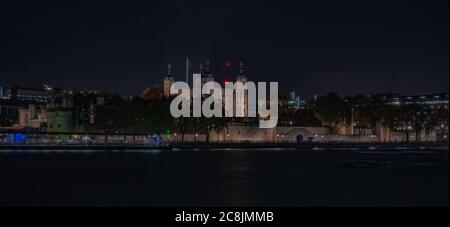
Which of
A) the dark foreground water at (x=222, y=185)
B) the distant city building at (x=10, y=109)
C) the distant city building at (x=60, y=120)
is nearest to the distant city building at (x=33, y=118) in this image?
the distant city building at (x=60, y=120)

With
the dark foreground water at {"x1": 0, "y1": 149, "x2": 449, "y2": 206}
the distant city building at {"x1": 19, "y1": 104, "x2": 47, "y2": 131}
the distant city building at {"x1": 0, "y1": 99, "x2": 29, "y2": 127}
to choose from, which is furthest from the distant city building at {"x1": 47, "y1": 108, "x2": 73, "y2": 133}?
the dark foreground water at {"x1": 0, "y1": 149, "x2": 449, "y2": 206}

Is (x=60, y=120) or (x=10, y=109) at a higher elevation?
(x=10, y=109)

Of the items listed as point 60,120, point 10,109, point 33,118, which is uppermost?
point 10,109

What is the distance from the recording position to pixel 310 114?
135 m

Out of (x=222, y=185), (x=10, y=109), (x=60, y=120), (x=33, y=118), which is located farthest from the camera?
(x=10, y=109)

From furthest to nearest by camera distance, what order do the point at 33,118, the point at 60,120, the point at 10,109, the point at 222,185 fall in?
the point at 10,109 < the point at 33,118 < the point at 60,120 < the point at 222,185

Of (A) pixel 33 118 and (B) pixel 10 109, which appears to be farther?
(B) pixel 10 109

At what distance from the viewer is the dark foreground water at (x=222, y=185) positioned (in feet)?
106

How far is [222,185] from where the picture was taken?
41188mm

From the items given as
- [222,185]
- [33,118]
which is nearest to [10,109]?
[33,118]

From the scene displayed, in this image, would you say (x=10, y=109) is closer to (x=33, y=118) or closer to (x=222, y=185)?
(x=33, y=118)

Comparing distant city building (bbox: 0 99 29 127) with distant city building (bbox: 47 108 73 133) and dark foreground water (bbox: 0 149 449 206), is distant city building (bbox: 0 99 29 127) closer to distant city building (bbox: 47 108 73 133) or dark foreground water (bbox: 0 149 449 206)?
distant city building (bbox: 47 108 73 133)
